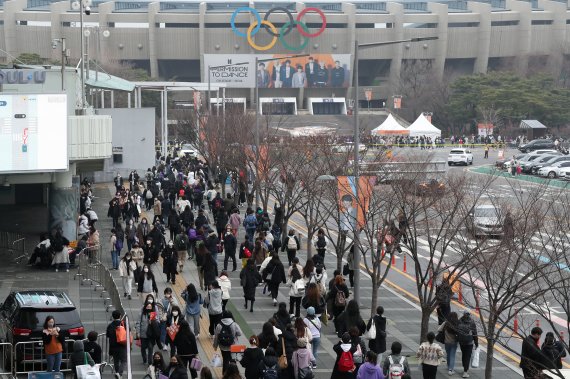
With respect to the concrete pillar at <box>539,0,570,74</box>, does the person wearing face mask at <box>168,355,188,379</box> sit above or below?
below

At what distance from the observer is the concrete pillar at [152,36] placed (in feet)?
414

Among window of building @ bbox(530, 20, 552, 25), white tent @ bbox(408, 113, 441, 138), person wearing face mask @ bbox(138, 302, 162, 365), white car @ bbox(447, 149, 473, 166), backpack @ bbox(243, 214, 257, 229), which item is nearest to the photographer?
person wearing face mask @ bbox(138, 302, 162, 365)

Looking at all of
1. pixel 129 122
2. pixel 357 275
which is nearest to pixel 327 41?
pixel 129 122

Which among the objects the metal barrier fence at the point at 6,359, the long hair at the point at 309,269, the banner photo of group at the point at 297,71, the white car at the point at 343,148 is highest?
the banner photo of group at the point at 297,71

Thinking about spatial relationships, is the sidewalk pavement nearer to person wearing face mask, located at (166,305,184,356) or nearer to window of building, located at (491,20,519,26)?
person wearing face mask, located at (166,305,184,356)

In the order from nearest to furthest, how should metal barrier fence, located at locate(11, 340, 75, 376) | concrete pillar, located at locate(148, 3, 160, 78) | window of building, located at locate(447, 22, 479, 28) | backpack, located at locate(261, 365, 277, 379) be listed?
backpack, located at locate(261, 365, 277, 379)
metal barrier fence, located at locate(11, 340, 75, 376)
concrete pillar, located at locate(148, 3, 160, 78)
window of building, located at locate(447, 22, 479, 28)

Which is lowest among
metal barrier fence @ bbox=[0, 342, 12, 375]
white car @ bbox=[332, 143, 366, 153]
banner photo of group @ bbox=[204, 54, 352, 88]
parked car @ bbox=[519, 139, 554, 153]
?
parked car @ bbox=[519, 139, 554, 153]

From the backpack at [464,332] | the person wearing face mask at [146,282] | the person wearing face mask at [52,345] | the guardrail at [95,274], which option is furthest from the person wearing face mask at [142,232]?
the backpack at [464,332]

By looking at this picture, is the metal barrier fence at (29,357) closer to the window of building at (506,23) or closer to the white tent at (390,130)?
the white tent at (390,130)

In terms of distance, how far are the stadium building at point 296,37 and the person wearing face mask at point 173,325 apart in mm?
102604

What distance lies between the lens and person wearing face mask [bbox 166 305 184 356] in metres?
19.5

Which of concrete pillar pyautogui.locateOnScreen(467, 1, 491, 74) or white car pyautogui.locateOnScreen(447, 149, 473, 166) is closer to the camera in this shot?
white car pyautogui.locateOnScreen(447, 149, 473, 166)

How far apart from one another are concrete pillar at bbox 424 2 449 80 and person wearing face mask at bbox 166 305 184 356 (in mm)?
108071

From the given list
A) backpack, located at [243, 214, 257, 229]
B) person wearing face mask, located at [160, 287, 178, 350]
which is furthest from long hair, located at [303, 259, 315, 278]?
backpack, located at [243, 214, 257, 229]
